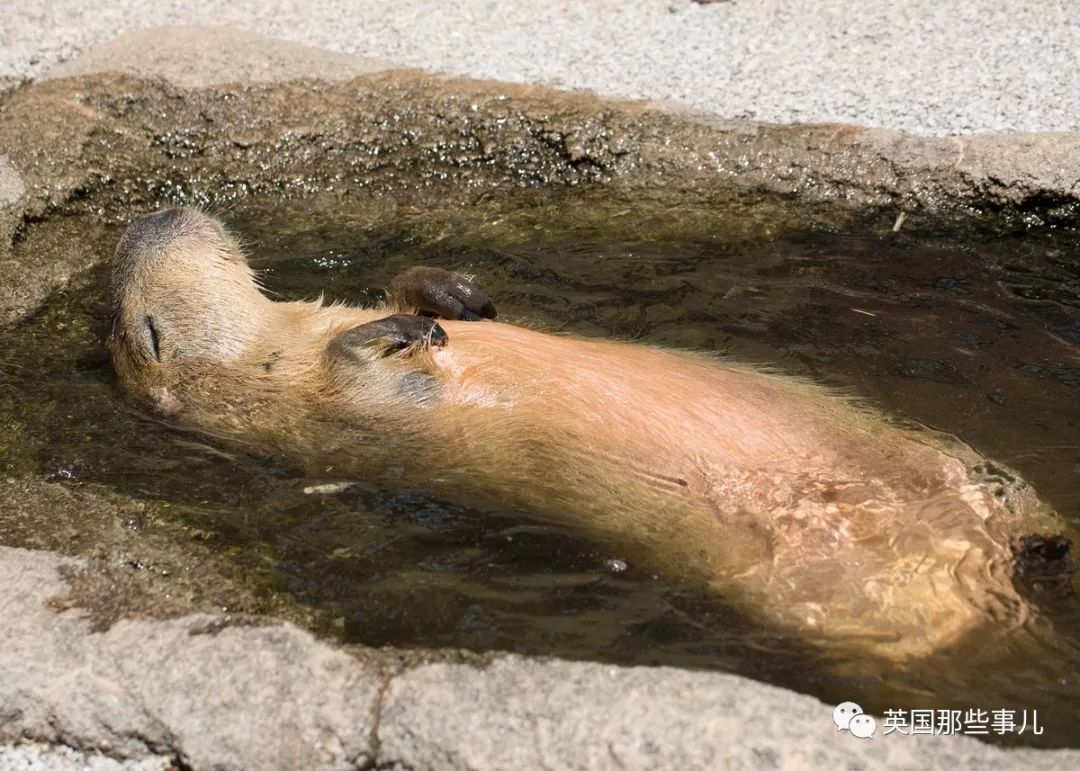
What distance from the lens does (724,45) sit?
648cm

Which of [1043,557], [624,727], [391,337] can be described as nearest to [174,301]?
[391,337]

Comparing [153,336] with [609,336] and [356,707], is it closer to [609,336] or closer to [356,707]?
[609,336]

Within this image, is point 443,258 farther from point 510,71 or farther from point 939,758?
point 939,758

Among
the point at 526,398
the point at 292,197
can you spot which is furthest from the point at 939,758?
the point at 292,197

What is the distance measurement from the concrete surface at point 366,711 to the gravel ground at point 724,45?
3.67 m

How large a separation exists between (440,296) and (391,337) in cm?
46

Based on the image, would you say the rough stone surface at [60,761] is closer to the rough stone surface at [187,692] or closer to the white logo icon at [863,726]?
the rough stone surface at [187,692]

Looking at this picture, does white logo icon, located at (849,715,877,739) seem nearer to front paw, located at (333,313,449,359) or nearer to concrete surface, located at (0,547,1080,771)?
concrete surface, located at (0,547,1080,771)

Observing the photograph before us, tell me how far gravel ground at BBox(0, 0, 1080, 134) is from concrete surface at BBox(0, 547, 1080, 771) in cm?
367

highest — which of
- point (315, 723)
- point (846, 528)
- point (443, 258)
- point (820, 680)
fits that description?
point (443, 258)

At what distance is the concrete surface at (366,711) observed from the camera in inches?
94.6

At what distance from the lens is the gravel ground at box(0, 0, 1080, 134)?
562 cm

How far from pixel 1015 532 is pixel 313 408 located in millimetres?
2177

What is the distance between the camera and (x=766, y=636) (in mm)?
2936
